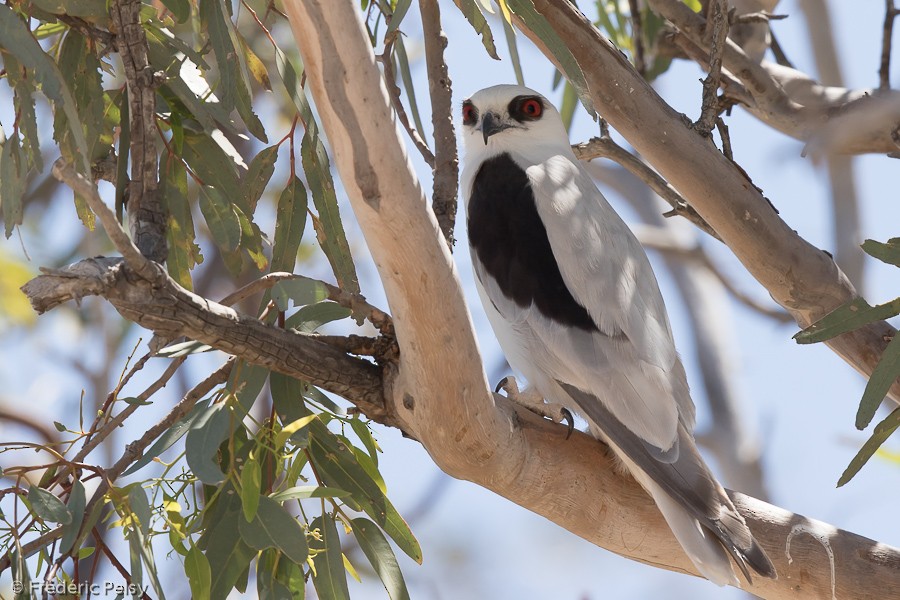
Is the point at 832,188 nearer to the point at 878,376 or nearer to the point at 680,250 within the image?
the point at 680,250

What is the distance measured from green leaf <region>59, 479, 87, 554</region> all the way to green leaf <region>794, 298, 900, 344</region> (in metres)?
1.39

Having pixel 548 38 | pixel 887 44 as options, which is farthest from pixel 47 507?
pixel 887 44

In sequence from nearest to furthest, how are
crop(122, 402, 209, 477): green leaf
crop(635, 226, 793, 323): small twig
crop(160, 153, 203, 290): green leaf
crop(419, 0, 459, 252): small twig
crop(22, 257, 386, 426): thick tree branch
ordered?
1. crop(22, 257, 386, 426): thick tree branch
2. crop(122, 402, 209, 477): green leaf
3. crop(160, 153, 203, 290): green leaf
4. crop(419, 0, 459, 252): small twig
5. crop(635, 226, 793, 323): small twig

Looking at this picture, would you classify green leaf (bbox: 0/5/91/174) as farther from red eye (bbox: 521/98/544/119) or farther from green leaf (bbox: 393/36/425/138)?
red eye (bbox: 521/98/544/119)

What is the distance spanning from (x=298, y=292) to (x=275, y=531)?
44cm

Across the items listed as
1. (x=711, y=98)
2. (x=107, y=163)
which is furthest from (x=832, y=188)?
(x=107, y=163)

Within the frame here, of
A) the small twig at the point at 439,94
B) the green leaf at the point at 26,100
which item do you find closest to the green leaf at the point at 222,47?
the green leaf at the point at 26,100

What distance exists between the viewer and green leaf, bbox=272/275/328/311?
6.18 feet

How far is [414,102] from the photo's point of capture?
2938 mm

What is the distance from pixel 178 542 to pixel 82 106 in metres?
0.99

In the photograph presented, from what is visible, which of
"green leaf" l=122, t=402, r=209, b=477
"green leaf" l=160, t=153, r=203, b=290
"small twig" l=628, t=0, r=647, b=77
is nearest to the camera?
"green leaf" l=122, t=402, r=209, b=477

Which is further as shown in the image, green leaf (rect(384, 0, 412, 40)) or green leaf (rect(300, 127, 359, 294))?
green leaf (rect(300, 127, 359, 294))

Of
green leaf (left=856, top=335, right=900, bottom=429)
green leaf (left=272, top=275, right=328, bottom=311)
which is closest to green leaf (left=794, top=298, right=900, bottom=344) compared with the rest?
green leaf (left=856, top=335, right=900, bottom=429)

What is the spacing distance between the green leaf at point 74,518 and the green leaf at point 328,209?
0.70m
